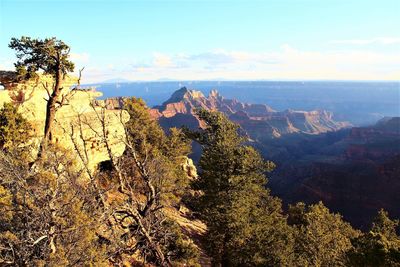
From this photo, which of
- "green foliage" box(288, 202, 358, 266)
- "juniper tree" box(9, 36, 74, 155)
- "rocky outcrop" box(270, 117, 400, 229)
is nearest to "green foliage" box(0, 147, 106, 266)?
"juniper tree" box(9, 36, 74, 155)

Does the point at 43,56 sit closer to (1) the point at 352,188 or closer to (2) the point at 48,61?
(2) the point at 48,61

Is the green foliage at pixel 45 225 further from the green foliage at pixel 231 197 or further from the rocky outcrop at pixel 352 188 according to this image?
the rocky outcrop at pixel 352 188

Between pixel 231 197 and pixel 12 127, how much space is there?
56.3ft

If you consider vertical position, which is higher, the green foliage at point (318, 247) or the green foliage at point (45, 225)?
the green foliage at point (45, 225)

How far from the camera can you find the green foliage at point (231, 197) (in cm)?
2516

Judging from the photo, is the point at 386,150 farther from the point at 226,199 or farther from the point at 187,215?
the point at 226,199

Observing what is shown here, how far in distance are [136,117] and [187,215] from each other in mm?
15776

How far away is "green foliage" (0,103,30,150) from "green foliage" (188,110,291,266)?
42.0 feet

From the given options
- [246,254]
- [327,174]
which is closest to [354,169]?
[327,174]

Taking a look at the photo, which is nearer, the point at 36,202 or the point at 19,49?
the point at 36,202

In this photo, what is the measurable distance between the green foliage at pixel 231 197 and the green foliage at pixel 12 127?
42.0 ft

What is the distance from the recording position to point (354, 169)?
130 m

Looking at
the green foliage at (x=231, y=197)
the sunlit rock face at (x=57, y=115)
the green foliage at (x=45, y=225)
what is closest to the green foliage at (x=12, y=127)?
the sunlit rock face at (x=57, y=115)

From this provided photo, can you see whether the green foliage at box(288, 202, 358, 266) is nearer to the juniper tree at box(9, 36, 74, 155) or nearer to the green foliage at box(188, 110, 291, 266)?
the green foliage at box(188, 110, 291, 266)
